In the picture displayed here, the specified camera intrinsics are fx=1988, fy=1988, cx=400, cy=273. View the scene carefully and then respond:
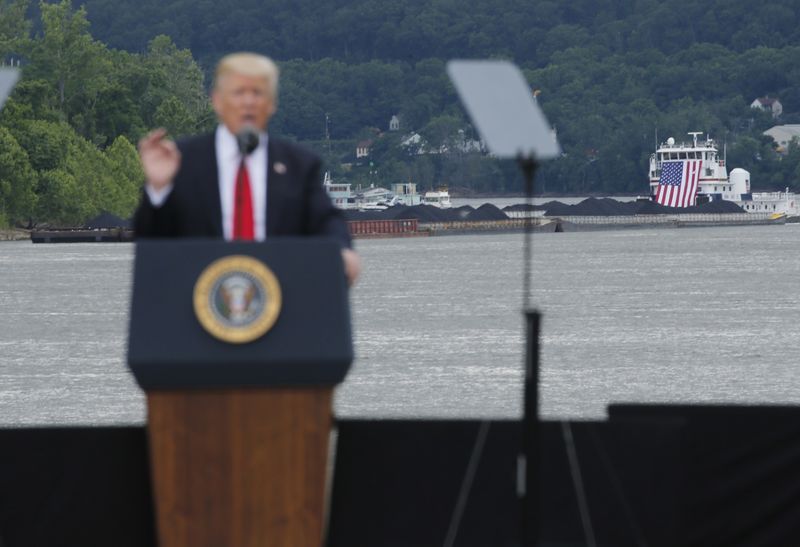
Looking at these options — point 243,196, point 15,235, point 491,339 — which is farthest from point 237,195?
point 15,235

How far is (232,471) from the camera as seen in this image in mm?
6305

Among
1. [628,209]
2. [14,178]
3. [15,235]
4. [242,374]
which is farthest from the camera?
[628,209]

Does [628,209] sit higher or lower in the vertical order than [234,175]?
lower

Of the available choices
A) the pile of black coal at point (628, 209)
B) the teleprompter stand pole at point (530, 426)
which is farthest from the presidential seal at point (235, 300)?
the pile of black coal at point (628, 209)

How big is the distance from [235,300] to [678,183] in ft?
547

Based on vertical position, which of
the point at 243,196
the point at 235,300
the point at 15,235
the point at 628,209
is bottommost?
the point at 628,209

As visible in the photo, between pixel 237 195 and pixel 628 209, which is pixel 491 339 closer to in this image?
pixel 237 195

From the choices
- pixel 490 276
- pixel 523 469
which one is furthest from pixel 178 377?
pixel 490 276

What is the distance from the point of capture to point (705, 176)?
174250 millimetres

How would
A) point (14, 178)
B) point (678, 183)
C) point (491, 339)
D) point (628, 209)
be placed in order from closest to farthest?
1. point (491, 339)
2. point (14, 178)
3. point (678, 183)
4. point (628, 209)

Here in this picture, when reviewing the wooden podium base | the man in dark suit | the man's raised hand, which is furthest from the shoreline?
the wooden podium base

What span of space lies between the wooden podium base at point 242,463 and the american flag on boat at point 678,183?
164625 millimetres

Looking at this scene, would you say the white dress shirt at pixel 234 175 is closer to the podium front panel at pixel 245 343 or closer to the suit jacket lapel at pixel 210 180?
the suit jacket lapel at pixel 210 180

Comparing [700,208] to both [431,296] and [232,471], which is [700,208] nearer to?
[431,296]
